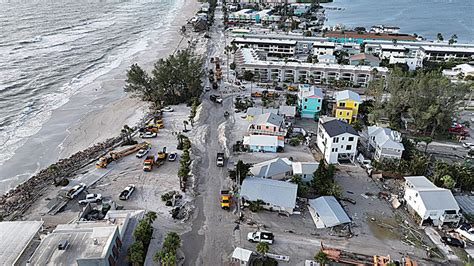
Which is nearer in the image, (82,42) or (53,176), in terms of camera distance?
(53,176)

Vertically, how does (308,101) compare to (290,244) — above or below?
above

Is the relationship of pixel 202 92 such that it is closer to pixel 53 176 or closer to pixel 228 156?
pixel 228 156

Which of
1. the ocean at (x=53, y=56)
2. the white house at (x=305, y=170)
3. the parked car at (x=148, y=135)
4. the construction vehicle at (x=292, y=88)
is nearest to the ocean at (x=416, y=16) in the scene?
the ocean at (x=53, y=56)

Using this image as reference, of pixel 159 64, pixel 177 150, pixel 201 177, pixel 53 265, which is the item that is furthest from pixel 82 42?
pixel 53 265

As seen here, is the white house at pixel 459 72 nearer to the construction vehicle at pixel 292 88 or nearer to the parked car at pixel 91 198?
the construction vehicle at pixel 292 88

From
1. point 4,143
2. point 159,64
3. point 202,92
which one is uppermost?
point 159,64

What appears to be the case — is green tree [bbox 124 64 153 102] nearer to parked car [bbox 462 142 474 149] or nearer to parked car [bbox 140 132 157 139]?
parked car [bbox 140 132 157 139]
